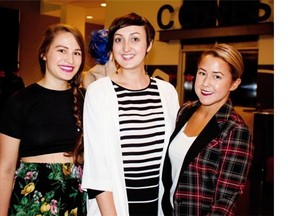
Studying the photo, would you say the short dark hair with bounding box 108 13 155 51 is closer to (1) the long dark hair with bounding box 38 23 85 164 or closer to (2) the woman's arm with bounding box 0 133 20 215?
(1) the long dark hair with bounding box 38 23 85 164

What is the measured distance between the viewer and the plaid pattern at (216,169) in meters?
1.42

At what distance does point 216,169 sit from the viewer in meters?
1.47

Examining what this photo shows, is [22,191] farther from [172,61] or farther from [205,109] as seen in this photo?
[172,61]

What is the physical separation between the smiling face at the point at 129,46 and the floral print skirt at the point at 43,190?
0.57 metres

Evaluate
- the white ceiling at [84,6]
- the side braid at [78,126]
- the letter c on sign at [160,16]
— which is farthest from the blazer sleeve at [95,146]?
the white ceiling at [84,6]

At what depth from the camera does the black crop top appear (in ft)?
5.22

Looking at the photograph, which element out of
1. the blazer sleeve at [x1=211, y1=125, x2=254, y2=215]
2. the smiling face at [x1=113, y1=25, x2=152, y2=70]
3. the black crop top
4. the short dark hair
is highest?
the short dark hair

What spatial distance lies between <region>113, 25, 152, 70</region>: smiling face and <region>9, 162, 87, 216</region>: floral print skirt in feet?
1.87

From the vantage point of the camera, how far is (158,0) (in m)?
8.04

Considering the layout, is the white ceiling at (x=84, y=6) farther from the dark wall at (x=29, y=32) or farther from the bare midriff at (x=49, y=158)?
the bare midriff at (x=49, y=158)

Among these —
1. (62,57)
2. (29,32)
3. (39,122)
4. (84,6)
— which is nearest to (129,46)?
(62,57)

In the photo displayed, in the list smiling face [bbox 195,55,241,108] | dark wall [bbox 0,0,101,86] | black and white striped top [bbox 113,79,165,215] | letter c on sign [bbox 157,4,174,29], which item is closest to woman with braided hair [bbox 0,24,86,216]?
black and white striped top [bbox 113,79,165,215]

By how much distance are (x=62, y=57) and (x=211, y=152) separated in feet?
2.76
